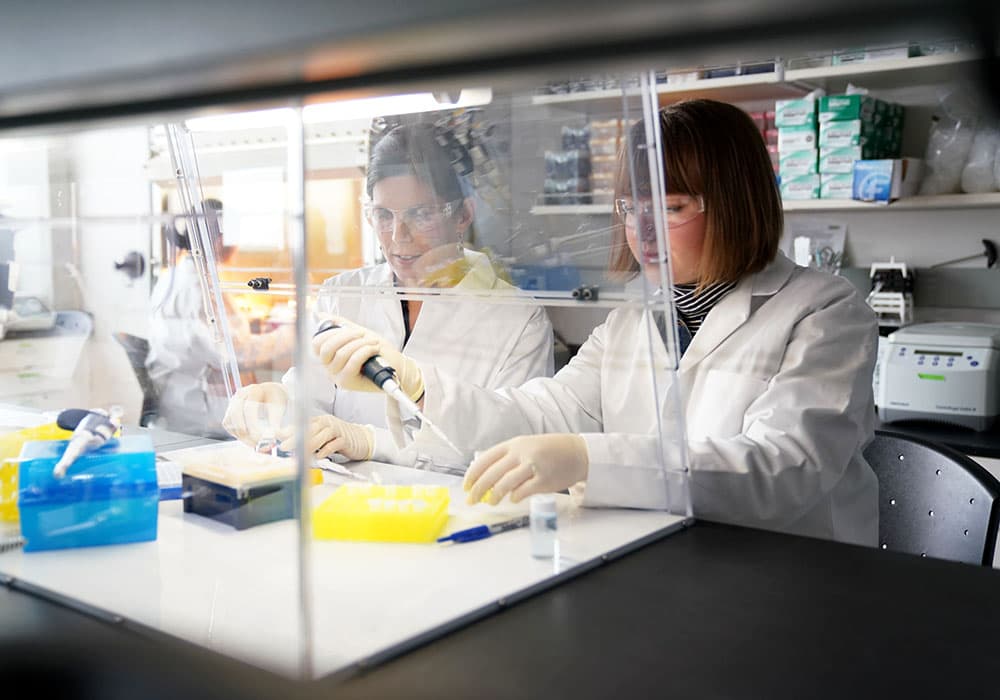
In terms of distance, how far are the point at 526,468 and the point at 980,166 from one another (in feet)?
7.27

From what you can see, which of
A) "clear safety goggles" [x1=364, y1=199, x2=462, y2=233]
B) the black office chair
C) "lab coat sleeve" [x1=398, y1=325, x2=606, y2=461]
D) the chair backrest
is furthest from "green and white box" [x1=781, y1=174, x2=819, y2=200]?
the black office chair

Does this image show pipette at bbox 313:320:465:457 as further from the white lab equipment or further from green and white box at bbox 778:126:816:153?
green and white box at bbox 778:126:816:153

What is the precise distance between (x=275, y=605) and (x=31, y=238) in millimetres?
494

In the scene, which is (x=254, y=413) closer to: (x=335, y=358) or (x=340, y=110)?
(x=335, y=358)

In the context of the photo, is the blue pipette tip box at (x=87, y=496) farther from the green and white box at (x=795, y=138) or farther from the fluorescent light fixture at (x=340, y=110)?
the green and white box at (x=795, y=138)

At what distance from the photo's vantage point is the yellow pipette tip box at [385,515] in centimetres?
98

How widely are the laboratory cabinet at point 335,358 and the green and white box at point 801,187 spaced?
66.8 inches

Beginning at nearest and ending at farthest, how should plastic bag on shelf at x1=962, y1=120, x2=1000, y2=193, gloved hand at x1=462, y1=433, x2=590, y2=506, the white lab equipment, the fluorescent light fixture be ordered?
the fluorescent light fixture → gloved hand at x1=462, y1=433, x2=590, y2=506 → the white lab equipment → plastic bag on shelf at x1=962, y1=120, x2=1000, y2=193

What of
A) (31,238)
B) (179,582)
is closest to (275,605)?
(179,582)

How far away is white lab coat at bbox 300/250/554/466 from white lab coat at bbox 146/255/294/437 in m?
0.15

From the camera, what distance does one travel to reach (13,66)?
0.43m

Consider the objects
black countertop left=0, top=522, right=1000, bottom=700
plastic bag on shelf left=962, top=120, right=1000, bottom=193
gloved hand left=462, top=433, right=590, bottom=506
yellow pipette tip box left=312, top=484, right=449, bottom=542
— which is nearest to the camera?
black countertop left=0, top=522, right=1000, bottom=700

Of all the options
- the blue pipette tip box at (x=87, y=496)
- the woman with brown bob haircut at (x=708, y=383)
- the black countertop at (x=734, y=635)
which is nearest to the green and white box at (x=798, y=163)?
the woman with brown bob haircut at (x=708, y=383)

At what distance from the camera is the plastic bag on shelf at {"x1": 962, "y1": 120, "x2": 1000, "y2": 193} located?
2723mm
